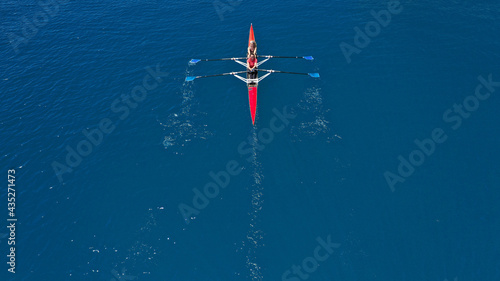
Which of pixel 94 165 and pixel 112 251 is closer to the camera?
pixel 112 251

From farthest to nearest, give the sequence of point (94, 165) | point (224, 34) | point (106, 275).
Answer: point (224, 34) < point (94, 165) < point (106, 275)

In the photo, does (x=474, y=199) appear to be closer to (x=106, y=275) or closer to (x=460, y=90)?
(x=460, y=90)

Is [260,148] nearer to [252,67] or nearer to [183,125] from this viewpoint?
[183,125]

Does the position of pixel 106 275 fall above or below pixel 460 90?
below

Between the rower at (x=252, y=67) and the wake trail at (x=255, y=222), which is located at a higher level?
the rower at (x=252, y=67)

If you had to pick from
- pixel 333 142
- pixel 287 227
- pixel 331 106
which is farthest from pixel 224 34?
pixel 287 227

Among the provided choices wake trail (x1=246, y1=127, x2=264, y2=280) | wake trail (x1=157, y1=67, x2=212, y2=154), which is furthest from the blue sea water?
→ wake trail (x1=157, y1=67, x2=212, y2=154)

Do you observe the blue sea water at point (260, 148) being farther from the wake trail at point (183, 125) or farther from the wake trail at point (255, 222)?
the wake trail at point (183, 125)

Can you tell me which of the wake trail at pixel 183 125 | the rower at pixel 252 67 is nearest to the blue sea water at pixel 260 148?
the wake trail at pixel 183 125
